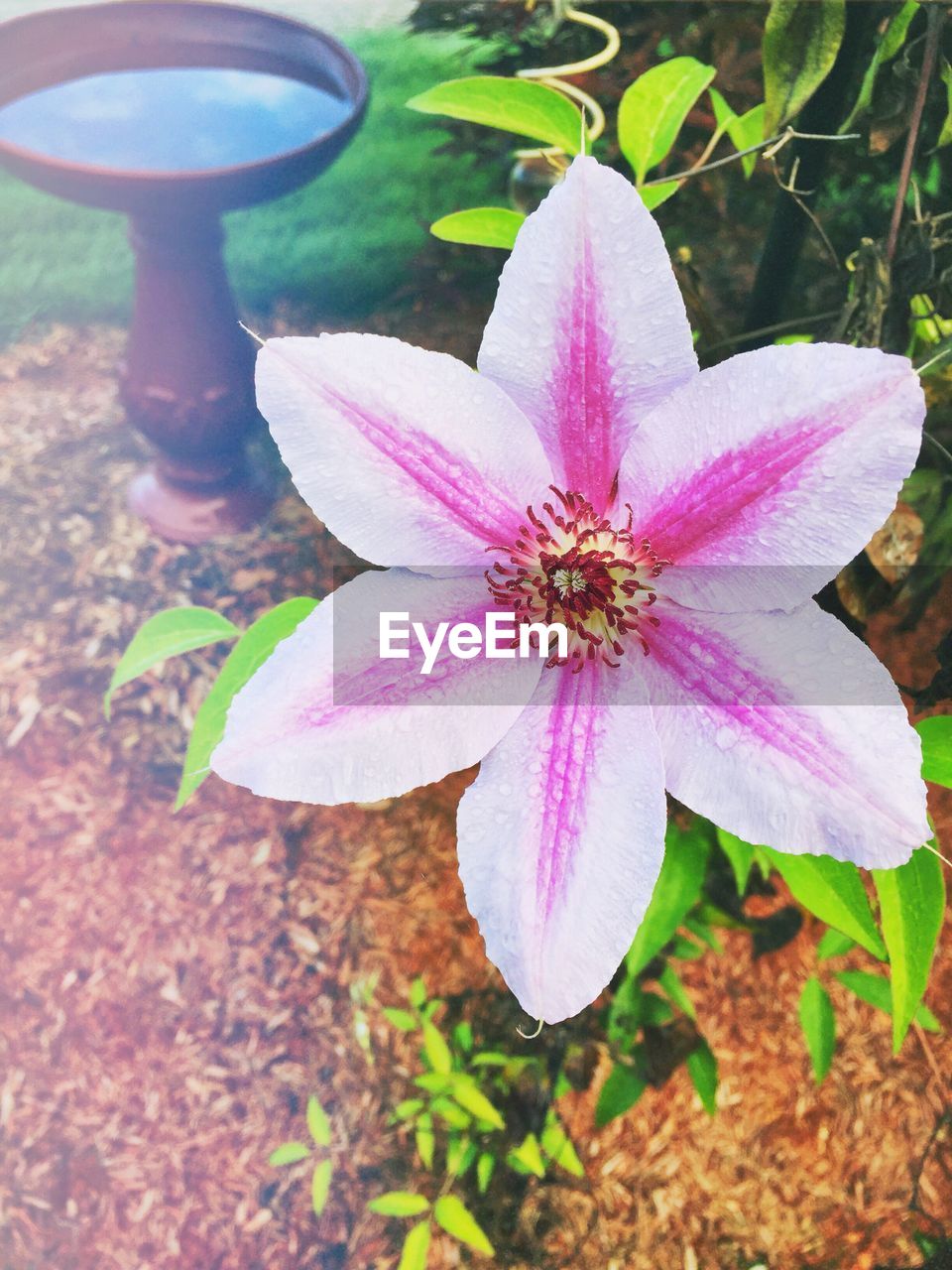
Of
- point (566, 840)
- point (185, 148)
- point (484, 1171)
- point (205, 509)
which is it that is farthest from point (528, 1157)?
point (185, 148)

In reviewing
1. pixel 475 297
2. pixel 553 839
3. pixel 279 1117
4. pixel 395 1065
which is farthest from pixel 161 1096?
pixel 475 297

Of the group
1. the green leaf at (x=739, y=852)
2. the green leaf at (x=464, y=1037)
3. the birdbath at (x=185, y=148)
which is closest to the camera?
the green leaf at (x=739, y=852)

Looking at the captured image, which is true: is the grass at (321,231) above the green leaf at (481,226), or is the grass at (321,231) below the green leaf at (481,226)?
below

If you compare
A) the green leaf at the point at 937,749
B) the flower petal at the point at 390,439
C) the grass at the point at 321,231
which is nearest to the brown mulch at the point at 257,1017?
the grass at the point at 321,231

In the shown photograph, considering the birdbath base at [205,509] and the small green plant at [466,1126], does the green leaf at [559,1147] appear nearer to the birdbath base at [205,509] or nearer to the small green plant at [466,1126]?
the small green plant at [466,1126]

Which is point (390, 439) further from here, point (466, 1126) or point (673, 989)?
point (466, 1126)

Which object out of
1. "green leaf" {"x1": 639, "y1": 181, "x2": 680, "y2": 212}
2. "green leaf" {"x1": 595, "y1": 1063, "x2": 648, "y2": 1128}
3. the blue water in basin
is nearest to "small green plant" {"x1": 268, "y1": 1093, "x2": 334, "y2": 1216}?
"green leaf" {"x1": 595, "y1": 1063, "x2": 648, "y2": 1128}

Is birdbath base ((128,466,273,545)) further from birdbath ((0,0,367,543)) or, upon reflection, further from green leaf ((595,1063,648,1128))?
green leaf ((595,1063,648,1128))
